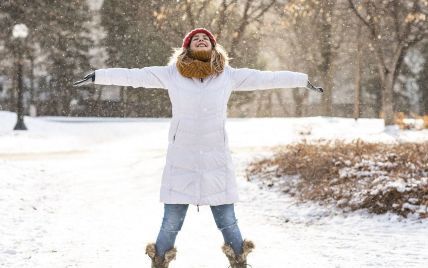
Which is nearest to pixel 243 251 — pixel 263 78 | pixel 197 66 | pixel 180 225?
pixel 180 225

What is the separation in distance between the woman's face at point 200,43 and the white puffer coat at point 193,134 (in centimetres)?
21

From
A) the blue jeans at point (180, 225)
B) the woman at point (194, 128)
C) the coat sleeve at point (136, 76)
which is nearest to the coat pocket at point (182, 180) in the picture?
the woman at point (194, 128)

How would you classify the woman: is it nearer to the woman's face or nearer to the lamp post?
the woman's face

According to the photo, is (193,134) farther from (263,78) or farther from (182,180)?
(263,78)

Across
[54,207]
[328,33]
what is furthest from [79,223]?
[328,33]

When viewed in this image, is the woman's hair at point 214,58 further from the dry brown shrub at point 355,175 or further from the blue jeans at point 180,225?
the dry brown shrub at point 355,175

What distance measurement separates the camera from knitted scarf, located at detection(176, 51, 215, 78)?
4.15m

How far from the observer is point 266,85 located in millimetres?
4395

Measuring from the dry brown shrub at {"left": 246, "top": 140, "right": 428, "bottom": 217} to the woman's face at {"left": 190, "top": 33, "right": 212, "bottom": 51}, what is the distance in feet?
13.5

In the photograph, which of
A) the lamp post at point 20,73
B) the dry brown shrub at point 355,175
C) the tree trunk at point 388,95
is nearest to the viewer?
the dry brown shrub at point 355,175

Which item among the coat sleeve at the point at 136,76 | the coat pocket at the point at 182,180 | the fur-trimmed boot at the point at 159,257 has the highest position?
the coat sleeve at the point at 136,76

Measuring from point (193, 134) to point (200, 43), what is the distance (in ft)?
2.12

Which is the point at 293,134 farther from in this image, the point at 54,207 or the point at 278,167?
the point at 54,207

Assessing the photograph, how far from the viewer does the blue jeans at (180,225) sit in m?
4.26
